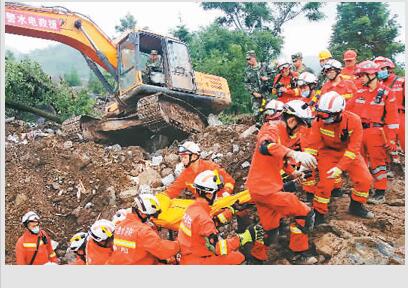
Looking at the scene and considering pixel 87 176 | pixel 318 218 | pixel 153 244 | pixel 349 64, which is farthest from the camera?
pixel 87 176

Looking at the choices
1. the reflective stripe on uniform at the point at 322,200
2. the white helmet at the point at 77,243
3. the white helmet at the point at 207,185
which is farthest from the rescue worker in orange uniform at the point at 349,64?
the white helmet at the point at 77,243

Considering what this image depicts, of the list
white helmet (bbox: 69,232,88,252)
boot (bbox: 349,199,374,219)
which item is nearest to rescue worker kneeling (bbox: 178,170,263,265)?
boot (bbox: 349,199,374,219)

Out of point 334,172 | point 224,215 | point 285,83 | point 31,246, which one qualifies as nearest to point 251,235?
point 224,215

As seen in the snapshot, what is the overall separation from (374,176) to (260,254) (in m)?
1.76

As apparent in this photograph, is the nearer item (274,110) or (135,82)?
(274,110)

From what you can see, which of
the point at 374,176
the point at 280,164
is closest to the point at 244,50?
the point at 374,176

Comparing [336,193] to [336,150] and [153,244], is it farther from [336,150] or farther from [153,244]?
[153,244]

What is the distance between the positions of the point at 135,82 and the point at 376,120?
433cm

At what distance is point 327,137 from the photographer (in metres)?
5.10

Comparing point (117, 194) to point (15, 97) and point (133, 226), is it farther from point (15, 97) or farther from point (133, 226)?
point (15, 97)

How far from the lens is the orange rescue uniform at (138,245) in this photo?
4352 mm

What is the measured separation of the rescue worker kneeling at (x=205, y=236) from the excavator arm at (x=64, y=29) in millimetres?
5031

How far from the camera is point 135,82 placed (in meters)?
8.48

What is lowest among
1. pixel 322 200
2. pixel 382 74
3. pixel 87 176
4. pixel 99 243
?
pixel 99 243
